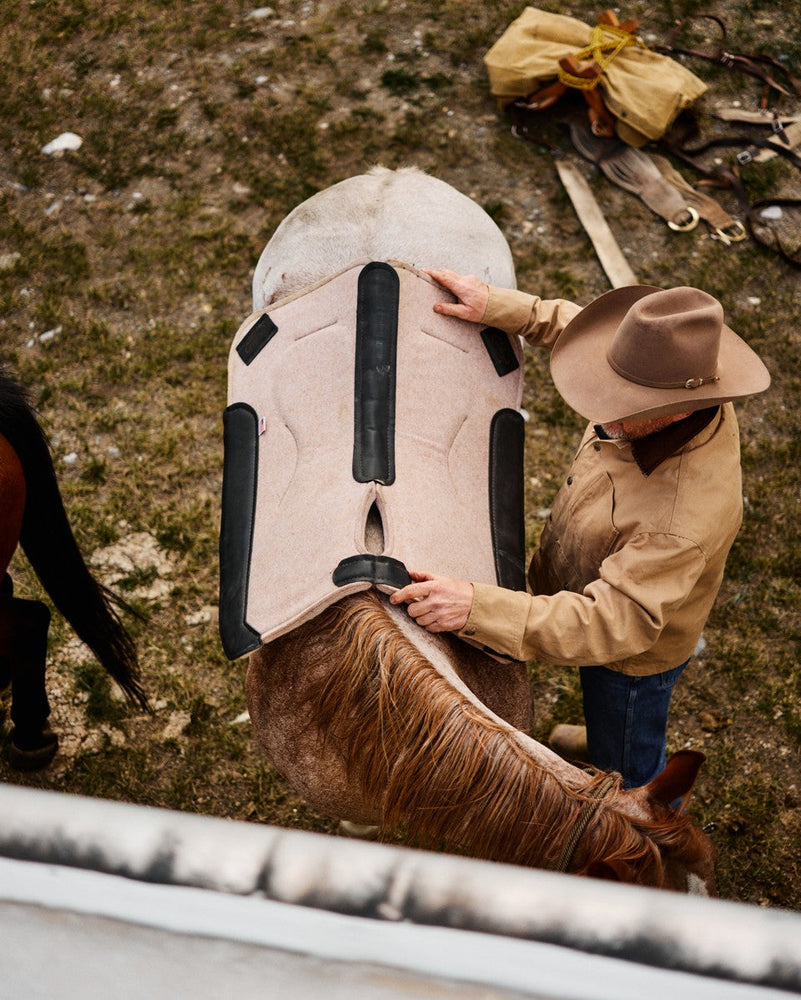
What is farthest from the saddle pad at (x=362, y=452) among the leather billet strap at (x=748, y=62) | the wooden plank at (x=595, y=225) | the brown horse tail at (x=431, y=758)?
the leather billet strap at (x=748, y=62)

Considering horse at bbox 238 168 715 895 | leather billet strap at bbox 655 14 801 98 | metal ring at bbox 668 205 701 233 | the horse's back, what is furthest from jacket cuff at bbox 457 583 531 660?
leather billet strap at bbox 655 14 801 98

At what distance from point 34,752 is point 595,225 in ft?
11.2

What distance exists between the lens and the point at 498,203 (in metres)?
4.35

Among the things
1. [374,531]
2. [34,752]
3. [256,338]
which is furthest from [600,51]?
[34,752]

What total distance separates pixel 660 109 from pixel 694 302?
3040 mm

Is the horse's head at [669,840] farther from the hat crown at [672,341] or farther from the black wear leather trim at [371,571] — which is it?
the hat crown at [672,341]

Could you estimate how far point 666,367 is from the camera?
69.4 inches

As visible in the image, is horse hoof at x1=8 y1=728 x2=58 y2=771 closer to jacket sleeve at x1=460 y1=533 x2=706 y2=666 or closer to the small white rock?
jacket sleeve at x1=460 y1=533 x2=706 y2=666

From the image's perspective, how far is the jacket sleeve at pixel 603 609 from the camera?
1.84m

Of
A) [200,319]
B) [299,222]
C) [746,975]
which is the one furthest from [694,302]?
[200,319]

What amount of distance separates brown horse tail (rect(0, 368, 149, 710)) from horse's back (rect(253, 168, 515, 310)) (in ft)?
2.63

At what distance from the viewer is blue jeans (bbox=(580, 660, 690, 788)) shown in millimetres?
2234

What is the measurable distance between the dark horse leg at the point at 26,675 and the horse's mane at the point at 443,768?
3.86ft

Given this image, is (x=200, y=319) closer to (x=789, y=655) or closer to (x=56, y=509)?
(x=56, y=509)
